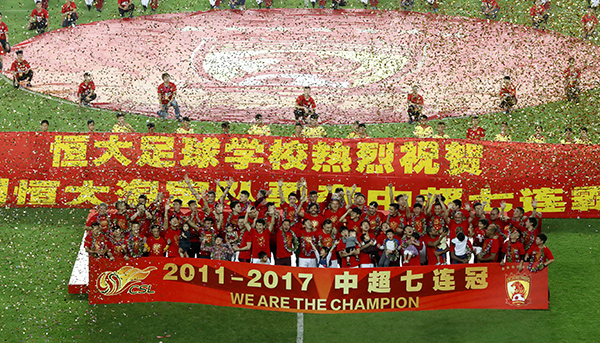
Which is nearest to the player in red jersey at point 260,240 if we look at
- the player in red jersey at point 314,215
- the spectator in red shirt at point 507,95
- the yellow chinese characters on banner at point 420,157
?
the player in red jersey at point 314,215

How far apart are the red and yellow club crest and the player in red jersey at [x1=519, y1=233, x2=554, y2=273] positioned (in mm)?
198

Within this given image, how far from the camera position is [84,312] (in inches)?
625

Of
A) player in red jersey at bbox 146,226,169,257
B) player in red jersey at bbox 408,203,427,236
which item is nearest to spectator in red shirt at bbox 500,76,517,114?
player in red jersey at bbox 408,203,427,236

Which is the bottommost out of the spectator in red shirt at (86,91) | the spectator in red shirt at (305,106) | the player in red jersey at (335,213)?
the player in red jersey at (335,213)

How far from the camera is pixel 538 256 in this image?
15.1 meters

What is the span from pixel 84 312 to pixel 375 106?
32.5ft

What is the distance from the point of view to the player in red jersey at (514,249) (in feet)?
50.9

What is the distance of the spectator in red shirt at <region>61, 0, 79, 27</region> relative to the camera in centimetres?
2705

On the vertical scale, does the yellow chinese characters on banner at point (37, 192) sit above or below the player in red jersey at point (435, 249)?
above

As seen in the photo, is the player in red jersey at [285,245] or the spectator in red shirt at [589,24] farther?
the spectator in red shirt at [589,24]

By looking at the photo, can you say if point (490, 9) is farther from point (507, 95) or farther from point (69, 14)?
point (69, 14)

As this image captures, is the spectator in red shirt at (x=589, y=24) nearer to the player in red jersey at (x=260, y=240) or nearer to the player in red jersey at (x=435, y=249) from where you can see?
the player in red jersey at (x=435, y=249)

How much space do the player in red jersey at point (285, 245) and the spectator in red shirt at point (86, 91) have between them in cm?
868

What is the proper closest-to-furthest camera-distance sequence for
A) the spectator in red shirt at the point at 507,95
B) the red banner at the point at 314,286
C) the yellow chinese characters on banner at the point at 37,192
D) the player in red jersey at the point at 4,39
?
the red banner at the point at 314,286 → the yellow chinese characters on banner at the point at 37,192 → the spectator in red shirt at the point at 507,95 → the player in red jersey at the point at 4,39
